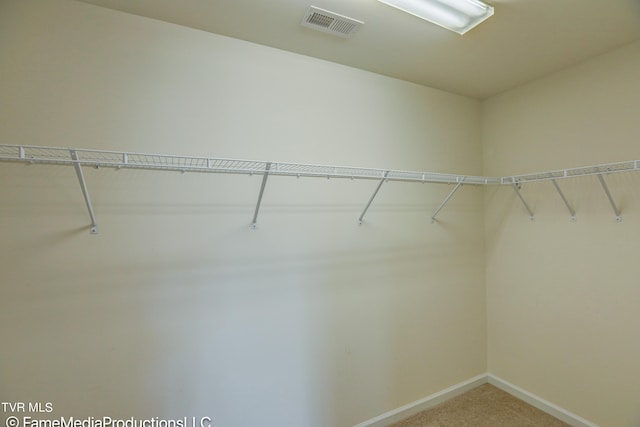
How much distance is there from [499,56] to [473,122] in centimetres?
73

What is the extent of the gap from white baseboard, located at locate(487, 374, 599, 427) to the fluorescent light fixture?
259cm

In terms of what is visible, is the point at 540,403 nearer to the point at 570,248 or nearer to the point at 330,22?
the point at 570,248

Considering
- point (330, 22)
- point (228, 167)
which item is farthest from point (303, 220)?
point (330, 22)

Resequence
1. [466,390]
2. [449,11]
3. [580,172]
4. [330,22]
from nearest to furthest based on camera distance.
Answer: [449,11] → [330,22] → [580,172] → [466,390]

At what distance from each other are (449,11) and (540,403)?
271cm

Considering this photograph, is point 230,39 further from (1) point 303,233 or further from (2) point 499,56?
(2) point 499,56

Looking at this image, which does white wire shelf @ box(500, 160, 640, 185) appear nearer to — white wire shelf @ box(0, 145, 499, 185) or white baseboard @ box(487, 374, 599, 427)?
Answer: white wire shelf @ box(0, 145, 499, 185)

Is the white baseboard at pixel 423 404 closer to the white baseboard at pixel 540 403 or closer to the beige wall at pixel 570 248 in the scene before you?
the white baseboard at pixel 540 403

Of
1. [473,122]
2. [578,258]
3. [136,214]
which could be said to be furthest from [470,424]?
[136,214]

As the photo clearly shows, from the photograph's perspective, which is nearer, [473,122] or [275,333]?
[275,333]

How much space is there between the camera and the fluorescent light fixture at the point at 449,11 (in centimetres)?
129

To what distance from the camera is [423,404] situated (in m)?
2.10

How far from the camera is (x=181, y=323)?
4.73 feet

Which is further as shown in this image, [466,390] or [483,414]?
[466,390]
